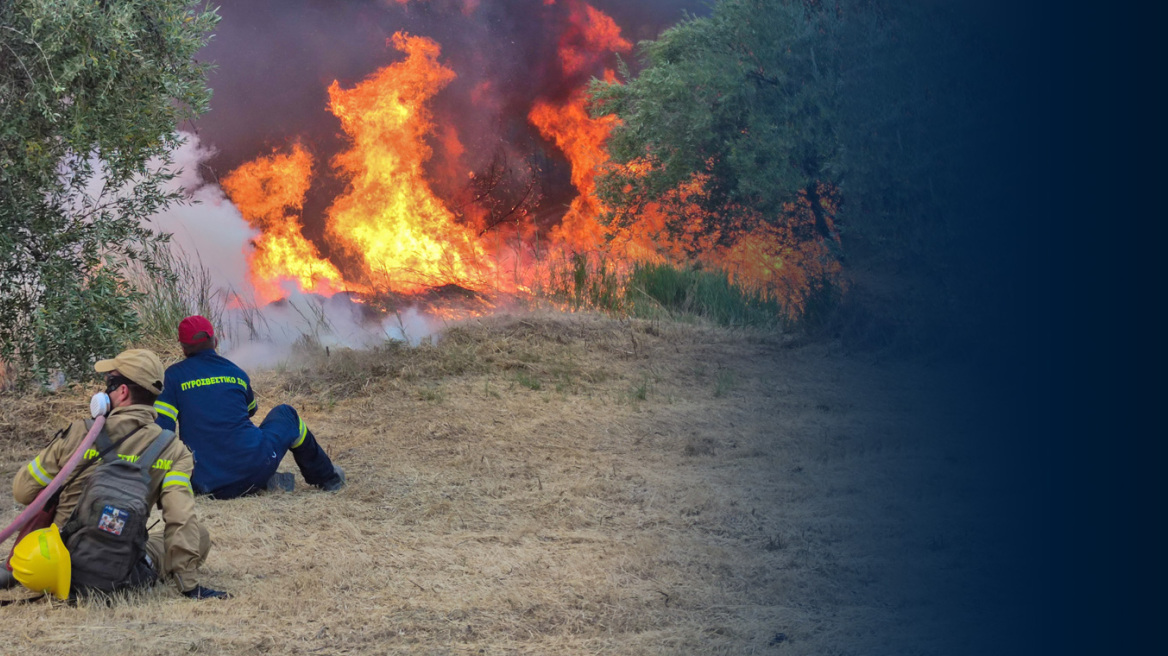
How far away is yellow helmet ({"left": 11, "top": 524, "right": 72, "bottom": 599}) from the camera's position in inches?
182

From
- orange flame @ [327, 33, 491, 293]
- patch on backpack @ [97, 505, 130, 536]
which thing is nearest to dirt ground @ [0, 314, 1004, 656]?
patch on backpack @ [97, 505, 130, 536]

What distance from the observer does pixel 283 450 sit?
7125 mm

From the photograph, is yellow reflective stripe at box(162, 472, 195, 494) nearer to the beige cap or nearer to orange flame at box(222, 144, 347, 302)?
the beige cap

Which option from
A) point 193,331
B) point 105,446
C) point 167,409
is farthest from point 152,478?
point 193,331

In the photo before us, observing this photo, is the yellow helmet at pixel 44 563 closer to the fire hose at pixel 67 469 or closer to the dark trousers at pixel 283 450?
the fire hose at pixel 67 469

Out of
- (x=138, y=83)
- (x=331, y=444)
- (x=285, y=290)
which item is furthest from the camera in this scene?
(x=285, y=290)

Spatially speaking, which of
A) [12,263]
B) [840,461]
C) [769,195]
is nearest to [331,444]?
[12,263]

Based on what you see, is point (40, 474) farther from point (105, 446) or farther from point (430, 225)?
point (430, 225)

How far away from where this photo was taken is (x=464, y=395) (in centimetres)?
1011

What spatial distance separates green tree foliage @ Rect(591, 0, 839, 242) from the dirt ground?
3.54 m

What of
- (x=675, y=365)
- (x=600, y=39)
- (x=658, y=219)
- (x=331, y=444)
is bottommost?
(x=331, y=444)

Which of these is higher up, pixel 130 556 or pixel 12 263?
pixel 12 263

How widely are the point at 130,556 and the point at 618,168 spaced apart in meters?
13.6

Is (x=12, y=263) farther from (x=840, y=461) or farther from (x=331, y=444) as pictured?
(x=840, y=461)
